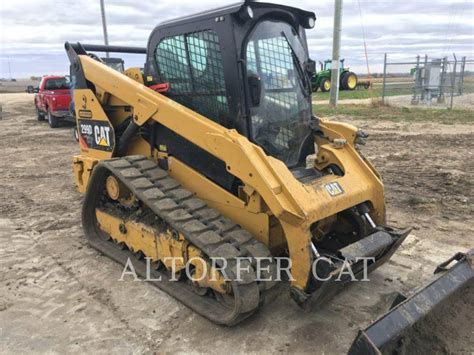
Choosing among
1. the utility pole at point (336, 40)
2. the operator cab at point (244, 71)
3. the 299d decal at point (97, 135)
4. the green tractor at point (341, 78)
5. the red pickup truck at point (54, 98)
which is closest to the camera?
the operator cab at point (244, 71)

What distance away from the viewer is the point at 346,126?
4383 mm

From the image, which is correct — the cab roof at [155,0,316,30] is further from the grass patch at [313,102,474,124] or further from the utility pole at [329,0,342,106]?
the utility pole at [329,0,342,106]

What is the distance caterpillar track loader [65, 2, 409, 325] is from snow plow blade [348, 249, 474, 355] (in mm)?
558

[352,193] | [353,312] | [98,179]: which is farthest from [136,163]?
[353,312]

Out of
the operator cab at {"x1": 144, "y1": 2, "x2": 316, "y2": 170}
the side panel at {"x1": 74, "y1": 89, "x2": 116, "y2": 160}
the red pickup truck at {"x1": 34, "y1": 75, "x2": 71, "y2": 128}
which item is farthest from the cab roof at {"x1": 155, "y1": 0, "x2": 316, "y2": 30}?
the red pickup truck at {"x1": 34, "y1": 75, "x2": 71, "y2": 128}

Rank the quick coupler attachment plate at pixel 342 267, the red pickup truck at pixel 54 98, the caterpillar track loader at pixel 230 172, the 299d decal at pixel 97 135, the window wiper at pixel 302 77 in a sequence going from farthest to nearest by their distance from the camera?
the red pickup truck at pixel 54 98 < the 299d decal at pixel 97 135 < the window wiper at pixel 302 77 < the caterpillar track loader at pixel 230 172 < the quick coupler attachment plate at pixel 342 267

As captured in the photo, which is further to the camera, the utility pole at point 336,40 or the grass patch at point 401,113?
the utility pole at point 336,40

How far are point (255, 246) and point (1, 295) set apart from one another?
2.43 meters

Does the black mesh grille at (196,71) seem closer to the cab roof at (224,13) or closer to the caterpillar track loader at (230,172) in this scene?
the caterpillar track loader at (230,172)

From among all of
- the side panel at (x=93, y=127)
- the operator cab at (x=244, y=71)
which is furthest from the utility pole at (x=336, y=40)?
the side panel at (x=93, y=127)

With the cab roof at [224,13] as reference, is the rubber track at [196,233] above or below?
below

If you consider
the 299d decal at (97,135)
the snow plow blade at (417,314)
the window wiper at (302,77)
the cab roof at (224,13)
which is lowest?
the snow plow blade at (417,314)

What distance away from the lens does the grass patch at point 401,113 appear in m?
14.6

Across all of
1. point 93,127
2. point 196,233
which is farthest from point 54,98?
point 196,233
